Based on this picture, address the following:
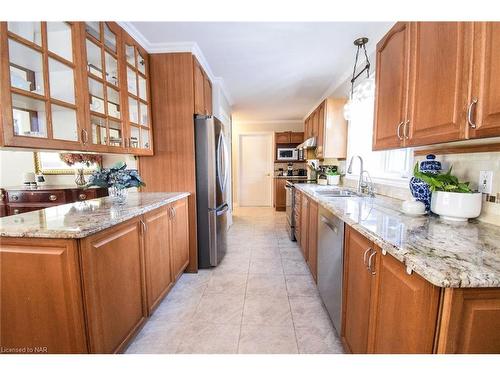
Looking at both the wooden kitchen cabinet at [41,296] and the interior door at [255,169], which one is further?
the interior door at [255,169]

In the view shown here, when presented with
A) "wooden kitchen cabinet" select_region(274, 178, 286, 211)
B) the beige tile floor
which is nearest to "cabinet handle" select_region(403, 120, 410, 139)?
the beige tile floor

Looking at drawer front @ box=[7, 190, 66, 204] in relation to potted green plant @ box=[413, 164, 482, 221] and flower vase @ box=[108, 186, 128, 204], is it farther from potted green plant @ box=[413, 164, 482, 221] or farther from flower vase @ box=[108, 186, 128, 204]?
potted green plant @ box=[413, 164, 482, 221]

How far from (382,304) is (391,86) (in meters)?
1.32

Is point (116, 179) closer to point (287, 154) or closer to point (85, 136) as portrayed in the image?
point (85, 136)

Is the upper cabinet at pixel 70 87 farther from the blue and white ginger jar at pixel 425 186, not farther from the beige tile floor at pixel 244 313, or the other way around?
the blue and white ginger jar at pixel 425 186

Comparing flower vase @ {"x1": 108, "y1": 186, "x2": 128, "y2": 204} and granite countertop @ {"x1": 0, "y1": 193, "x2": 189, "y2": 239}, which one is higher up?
flower vase @ {"x1": 108, "y1": 186, "x2": 128, "y2": 204}

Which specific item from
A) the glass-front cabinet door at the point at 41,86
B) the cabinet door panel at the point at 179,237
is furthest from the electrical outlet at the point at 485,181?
the glass-front cabinet door at the point at 41,86

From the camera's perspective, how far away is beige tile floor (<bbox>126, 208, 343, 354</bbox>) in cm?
145

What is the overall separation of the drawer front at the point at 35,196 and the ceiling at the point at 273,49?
6.58 ft

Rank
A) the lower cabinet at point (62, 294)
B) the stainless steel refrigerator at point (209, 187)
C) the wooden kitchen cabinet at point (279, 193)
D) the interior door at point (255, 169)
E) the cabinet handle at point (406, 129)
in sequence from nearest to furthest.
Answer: the lower cabinet at point (62, 294) < the cabinet handle at point (406, 129) < the stainless steel refrigerator at point (209, 187) < the wooden kitchen cabinet at point (279, 193) < the interior door at point (255, 169)

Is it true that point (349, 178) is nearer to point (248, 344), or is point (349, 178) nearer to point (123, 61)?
point (248, 344)

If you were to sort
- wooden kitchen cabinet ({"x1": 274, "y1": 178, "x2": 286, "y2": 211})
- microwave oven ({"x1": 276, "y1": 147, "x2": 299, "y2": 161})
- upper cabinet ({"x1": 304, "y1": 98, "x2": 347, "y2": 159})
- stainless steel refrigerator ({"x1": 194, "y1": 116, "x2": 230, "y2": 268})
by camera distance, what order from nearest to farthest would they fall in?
stainless steel refrigerator ({"x1": 194, "y1": 116, "x2": 230, "y2": 268}) → upper cabinet ({"x1": 304, "y1": 98, "x2": 347, "y2": 159}) → wooden kitchen cabinet ({"x1": 274, "y1": 178, "x2": 286, "y2": 211}) → microwave oven ({"x1": 276, "y1": 147, "x2": 299, "y2": 161})

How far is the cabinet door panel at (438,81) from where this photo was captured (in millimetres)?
909

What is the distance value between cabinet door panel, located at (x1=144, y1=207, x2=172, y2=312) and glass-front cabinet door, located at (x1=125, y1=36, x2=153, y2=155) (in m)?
0.76
